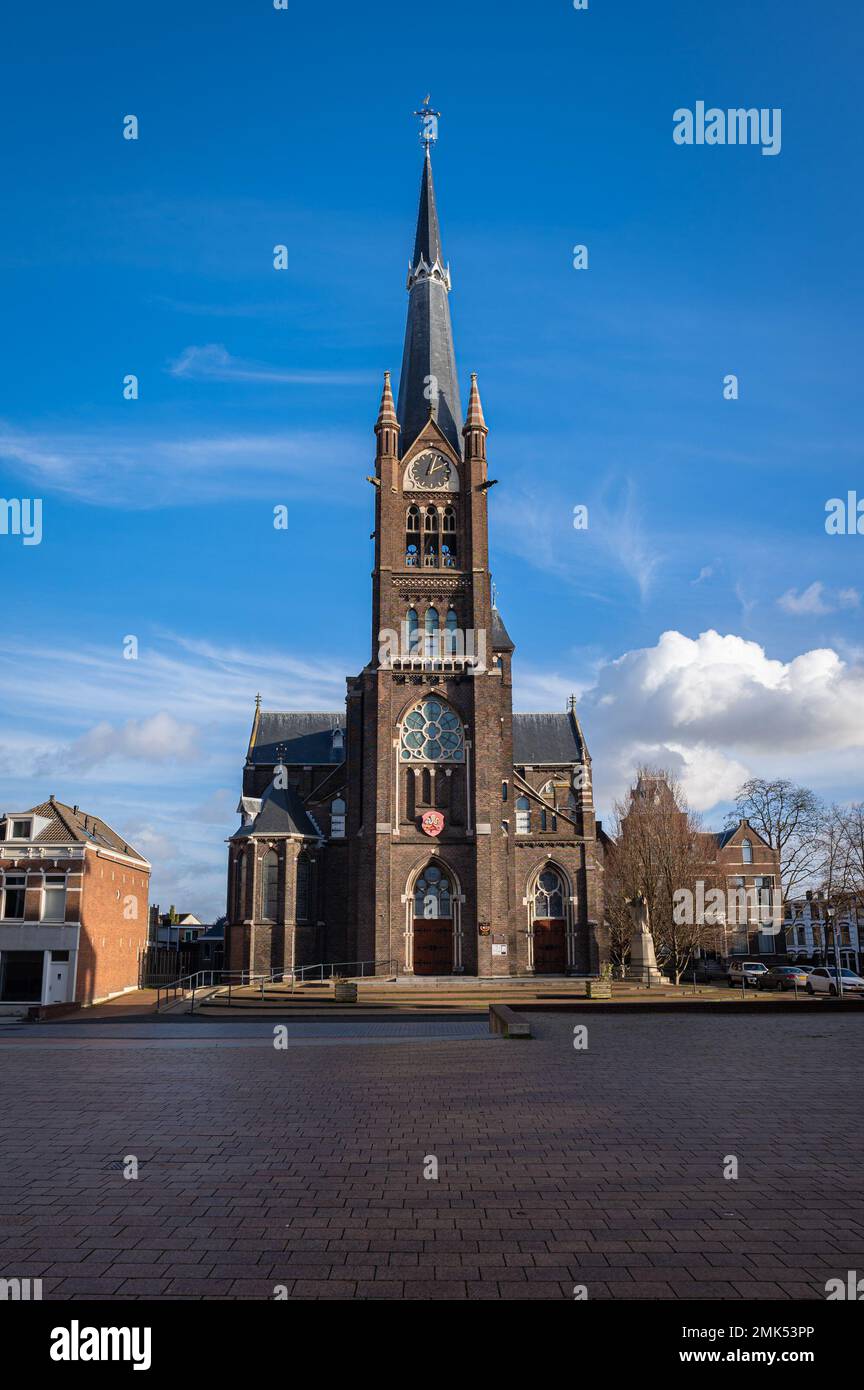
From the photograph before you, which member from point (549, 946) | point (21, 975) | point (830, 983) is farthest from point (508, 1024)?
point (549, 946)

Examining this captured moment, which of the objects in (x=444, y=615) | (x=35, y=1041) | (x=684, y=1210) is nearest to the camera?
(x=684, y=1210)

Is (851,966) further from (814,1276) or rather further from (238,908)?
(814,1276)

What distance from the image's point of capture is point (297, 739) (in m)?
65.1

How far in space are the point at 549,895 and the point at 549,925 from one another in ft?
5.36

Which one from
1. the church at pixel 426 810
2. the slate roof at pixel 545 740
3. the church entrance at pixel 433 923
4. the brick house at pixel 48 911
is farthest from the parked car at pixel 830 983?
the brick house at pixel 48 911

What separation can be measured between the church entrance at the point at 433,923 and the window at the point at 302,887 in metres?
6.28

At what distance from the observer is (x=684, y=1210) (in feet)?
24.4

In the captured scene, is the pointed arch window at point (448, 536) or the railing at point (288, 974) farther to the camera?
the pointed arch window at point (448, 536)

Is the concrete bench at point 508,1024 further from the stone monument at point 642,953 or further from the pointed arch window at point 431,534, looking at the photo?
the pointed arch window at point 431,534

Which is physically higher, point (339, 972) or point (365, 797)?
point (365, 797)

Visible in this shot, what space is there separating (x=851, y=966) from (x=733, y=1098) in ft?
246

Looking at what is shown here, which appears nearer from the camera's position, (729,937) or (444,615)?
(444,615)

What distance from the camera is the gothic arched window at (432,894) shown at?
50594 millimetres
